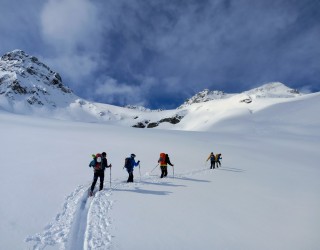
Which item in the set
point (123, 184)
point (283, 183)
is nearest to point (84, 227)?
point (123, 184)

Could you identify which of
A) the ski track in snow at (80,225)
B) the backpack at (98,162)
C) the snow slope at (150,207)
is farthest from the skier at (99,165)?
the ski track in snow at (80,225)

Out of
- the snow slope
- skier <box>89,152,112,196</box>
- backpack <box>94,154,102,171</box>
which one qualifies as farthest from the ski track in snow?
backpack <box>94,154,102,171</box>

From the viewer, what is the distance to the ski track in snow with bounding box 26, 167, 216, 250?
267 inches

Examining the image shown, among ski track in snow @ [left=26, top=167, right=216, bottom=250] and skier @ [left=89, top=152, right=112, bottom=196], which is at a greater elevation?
skier @ [left=89, top=152, right=112, bottom=196]

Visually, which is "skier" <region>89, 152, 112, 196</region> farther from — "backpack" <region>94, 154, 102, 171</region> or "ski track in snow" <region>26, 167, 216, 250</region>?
"ski track in snow" <region>26, 167, 216, 250</region>

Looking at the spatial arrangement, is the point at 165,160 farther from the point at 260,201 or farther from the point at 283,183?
the point at 283,183

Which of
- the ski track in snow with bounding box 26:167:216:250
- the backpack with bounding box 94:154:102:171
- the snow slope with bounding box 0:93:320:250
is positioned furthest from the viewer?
the backpack with bounding box 94:154:102:171

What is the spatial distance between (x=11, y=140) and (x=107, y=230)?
62.3ft

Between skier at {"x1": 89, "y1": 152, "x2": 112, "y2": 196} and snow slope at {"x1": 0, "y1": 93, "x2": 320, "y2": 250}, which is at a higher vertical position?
skier at {"x1": 89, "y1": 152, "x2": 112, "y2": 196}

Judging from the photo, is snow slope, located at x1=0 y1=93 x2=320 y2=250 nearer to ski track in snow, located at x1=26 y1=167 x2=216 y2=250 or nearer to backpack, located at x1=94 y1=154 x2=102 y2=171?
ski track in snow, located at x1=26 y1=167 x2=216 y2=250

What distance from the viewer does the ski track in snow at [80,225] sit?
22.3 feet

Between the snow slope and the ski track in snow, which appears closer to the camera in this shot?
the ski track in snow

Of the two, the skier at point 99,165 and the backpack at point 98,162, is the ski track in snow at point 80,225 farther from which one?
the backpack at point 98,162

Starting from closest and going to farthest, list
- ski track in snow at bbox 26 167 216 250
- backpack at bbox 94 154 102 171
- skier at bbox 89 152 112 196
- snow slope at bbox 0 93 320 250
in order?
ski track in snow at bbox 26 167 216 250 → snow slope at bbox 0 93 320 250 → skier at bbox 89 152 112 196 → backpack at bbox 94 154 102 171
